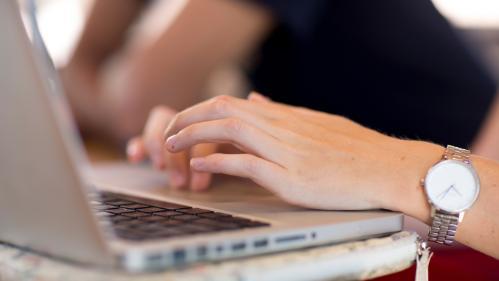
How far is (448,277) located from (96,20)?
158 cm

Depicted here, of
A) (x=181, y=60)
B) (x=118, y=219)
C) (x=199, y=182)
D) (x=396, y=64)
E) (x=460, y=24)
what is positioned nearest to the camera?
(x=118, y=219)

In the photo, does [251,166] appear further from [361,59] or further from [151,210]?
[361,59]

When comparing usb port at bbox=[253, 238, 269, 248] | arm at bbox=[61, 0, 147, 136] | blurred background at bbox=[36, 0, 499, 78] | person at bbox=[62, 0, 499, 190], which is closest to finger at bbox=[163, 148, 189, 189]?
usb port at bbox=[253, 238, 269, 248]

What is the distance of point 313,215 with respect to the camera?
1.79ft

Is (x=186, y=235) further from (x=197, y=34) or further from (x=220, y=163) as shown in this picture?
(x=197, y=34)

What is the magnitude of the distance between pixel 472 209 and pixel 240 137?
220 millimetres

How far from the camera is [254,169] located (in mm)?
580

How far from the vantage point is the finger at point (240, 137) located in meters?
0.59

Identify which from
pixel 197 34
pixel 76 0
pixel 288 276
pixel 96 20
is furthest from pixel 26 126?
pixel 76 0

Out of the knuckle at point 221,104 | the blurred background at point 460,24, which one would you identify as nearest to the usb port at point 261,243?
the knuckle at point 221,104

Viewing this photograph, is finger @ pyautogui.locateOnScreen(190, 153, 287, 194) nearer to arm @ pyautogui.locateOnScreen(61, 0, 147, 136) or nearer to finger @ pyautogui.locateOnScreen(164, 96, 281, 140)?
finger @ pyautogui.locateOnScreen(164, 96, 281, 140)

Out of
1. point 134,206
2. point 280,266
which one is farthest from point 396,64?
point 280,266

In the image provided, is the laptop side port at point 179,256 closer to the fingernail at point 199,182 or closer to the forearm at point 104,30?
the fingernail at point 199,182

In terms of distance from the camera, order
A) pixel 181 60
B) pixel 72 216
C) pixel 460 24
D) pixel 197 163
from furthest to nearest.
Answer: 1. pixel 460 24
2. pixel 181 60
3. pixel 197 163
4. pixel 72 216
